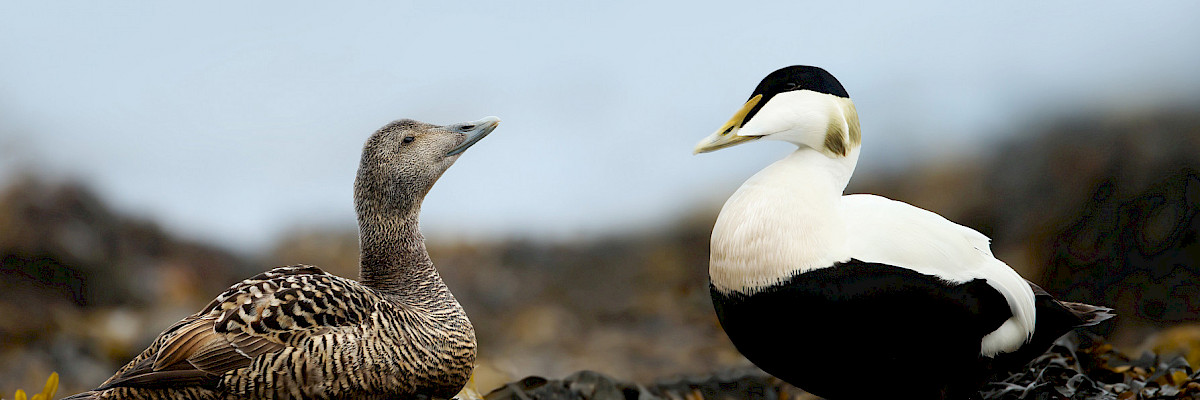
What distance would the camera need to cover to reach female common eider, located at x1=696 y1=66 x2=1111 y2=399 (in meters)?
1.65

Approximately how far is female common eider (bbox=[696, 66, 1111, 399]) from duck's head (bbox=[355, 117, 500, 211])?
22.1 inches

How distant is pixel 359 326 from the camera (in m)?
1.72

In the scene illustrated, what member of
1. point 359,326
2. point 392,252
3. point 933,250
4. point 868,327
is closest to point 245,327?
point 359,326

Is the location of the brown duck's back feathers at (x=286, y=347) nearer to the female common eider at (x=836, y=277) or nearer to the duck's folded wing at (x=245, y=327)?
the duck's folded wing at (x=245, y=327)

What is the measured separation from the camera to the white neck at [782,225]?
1.66 m

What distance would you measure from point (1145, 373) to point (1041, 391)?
50cm

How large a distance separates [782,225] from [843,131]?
0.75 feet

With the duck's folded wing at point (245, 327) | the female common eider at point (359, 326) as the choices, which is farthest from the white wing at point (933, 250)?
the duck's folded wing at point (245, 327)

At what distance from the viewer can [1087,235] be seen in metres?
3.60

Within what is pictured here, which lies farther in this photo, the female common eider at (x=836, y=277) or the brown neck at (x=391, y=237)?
the brown neck at (x=391, y=237)

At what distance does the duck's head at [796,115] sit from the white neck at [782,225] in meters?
0.05

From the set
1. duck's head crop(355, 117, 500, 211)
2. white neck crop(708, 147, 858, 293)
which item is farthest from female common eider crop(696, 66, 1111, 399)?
duck's head crop(355, 117, 500, 211)

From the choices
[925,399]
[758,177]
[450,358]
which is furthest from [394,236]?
[925,399]

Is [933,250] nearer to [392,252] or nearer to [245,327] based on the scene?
[392,252]
